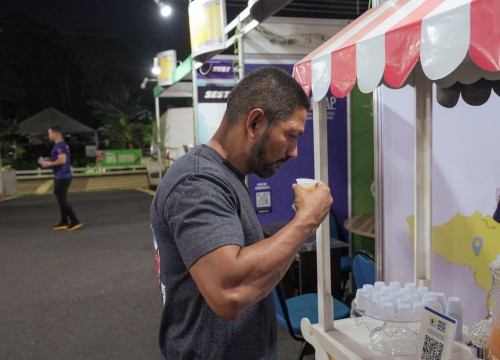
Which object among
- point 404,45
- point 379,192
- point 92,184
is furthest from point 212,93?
point 92,184

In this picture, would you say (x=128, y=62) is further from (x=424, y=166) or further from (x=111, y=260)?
(x=424, y=166)

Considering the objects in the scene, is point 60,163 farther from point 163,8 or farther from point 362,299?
point 362,299

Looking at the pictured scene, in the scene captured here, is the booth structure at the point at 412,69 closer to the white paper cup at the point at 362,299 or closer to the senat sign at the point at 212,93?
the white paper cup at the point at 362,299

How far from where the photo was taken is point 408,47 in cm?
130

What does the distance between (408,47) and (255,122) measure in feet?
1.82

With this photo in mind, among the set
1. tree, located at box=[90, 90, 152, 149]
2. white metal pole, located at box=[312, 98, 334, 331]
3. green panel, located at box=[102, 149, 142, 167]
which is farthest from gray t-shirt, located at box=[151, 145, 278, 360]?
tree, located at box=[90, 90, 152, 149]

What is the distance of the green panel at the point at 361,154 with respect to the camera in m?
4.47

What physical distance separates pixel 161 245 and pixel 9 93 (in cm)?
2389

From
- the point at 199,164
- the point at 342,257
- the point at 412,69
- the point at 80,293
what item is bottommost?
the point at 80,293

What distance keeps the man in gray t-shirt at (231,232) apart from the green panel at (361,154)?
11.3ft

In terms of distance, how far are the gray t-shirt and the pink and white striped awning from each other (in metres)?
0.62

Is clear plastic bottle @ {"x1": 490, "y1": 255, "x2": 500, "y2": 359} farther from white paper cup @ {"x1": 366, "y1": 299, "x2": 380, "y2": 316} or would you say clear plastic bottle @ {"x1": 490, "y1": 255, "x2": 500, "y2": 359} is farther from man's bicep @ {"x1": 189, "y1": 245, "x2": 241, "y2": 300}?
man's bicep @ {"x1": 189, "y1": 245, "x2": 241, "y2": 300}

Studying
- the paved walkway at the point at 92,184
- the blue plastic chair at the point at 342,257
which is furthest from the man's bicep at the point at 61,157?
the paved walkway at the point at 92,184

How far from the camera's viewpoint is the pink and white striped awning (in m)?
1.06
